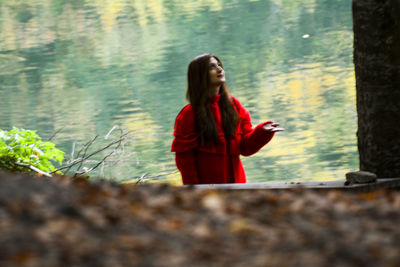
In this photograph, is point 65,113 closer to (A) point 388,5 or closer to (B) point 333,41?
(B) point 333,41

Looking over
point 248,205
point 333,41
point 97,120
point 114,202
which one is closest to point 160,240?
A: point 114,202

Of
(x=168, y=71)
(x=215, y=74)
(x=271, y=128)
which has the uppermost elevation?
(x=215, y=74)

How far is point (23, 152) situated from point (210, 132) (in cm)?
184

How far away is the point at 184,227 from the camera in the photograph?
2.17m

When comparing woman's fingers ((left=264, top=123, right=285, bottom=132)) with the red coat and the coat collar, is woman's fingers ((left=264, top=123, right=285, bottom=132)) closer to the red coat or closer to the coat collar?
the red coat

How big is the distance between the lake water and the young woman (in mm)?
9496

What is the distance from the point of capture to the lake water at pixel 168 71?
55.2 feet

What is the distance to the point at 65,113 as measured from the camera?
1844 centimetres

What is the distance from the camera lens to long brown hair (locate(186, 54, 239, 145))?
4414 mm

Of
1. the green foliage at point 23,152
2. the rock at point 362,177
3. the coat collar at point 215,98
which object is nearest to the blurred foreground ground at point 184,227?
the rock at point 362,177

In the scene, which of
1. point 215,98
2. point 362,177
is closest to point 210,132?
point 215,98

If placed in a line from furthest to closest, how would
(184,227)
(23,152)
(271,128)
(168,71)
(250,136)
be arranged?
(168,71)
(23,152)
(250,136)
(271,128)
(184,227)

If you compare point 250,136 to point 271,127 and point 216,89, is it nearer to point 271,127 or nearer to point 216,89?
point 271,127

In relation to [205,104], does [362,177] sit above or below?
below
